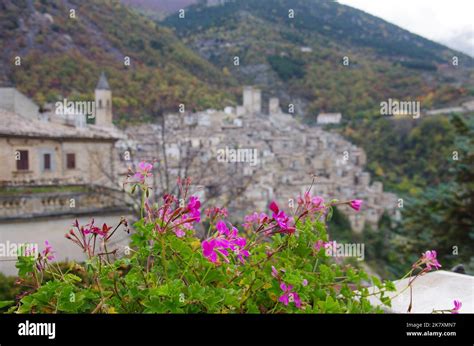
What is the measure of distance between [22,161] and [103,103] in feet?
7.18

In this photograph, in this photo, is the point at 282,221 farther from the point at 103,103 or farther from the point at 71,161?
the point at 103,103

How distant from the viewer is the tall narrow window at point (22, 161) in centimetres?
560

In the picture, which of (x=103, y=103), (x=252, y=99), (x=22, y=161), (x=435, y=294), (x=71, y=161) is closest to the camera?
(x=435, y=294)

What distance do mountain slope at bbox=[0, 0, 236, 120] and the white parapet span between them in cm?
671

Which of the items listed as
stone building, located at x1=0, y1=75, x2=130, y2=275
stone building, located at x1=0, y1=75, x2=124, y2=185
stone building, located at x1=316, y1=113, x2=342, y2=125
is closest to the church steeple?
stone building, located at x1=0, y1=75, x2=130, y2=275

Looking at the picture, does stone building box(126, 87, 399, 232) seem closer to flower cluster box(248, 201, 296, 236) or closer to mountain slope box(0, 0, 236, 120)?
mountain slope box(0, 0, 236, 120)

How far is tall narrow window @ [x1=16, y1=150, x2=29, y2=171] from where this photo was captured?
560 cm

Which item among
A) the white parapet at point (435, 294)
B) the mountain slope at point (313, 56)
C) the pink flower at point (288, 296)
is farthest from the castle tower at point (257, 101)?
the pink flower at point (288, 296)

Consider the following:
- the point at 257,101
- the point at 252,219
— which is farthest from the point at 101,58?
the point at 252,219

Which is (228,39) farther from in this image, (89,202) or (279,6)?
(89,202)

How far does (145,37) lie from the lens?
29.4 ft

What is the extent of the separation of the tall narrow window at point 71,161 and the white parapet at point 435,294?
18.7ft

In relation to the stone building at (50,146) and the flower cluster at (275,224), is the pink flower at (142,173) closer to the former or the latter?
the flower cluster at (275,224)

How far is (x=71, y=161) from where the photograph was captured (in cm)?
615
